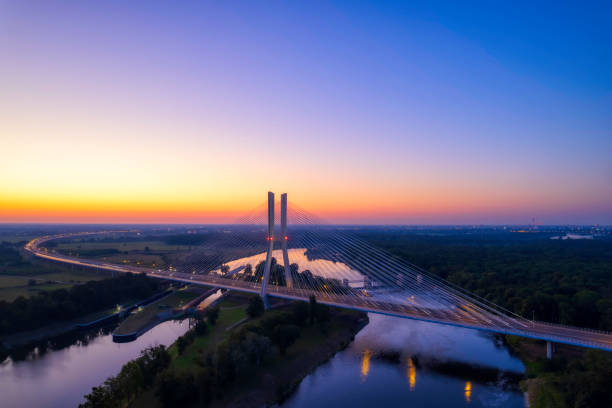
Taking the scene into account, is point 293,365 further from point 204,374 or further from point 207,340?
point 207,340

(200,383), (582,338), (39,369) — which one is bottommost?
(39,369)

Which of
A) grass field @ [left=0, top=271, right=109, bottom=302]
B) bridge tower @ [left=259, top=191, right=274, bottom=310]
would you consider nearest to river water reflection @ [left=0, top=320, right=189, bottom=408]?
bridge tower @ [left=259, top=191, right=274, bottom=310]

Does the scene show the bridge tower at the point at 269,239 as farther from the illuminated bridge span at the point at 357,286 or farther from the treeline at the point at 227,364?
the treeline at the point at 227,364

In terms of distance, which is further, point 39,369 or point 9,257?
point 9,257

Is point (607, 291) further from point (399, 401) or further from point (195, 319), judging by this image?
point (195, 319)

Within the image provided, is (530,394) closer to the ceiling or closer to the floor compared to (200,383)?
closer to the floor

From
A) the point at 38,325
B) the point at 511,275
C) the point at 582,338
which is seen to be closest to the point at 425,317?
the point at 582,338

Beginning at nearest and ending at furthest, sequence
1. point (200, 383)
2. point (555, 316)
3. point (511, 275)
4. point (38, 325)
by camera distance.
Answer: point (200, 383), point (555, 316), point (38, 325), point (511, 275)

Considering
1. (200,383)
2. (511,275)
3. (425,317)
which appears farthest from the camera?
(511,275)
